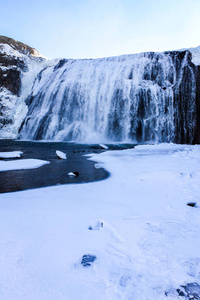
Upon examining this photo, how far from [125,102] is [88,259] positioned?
19.1 meters

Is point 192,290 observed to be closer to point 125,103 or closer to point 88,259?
point 88,259

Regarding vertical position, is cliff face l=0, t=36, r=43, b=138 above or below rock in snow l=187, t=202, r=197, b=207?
above

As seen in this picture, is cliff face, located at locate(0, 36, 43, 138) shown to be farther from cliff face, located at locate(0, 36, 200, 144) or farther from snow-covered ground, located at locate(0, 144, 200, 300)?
snow-covered ground, located at locate(0, 144, 200, 300)

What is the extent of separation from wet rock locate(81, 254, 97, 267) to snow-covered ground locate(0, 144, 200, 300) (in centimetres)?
3

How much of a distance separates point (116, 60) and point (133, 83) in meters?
5.68

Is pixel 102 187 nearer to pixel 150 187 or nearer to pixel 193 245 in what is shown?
pixel 150 187

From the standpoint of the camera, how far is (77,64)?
2494 cm

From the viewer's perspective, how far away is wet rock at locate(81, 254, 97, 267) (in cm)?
131

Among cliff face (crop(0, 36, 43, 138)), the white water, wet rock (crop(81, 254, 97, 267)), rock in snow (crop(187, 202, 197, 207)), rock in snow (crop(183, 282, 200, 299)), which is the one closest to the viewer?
rock in snow (crop(183, 282, 200, 299))

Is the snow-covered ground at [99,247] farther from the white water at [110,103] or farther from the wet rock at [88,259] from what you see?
the white water at [110,103]

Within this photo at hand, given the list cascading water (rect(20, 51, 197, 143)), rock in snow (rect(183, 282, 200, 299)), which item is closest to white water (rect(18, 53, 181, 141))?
cascading water (rect(20, 51, 197, 143))

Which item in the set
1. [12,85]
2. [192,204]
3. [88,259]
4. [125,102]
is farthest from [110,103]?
[88,259]

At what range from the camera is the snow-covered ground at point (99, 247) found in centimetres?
111

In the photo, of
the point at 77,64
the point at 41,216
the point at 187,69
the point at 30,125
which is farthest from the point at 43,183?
the point at 77,64
